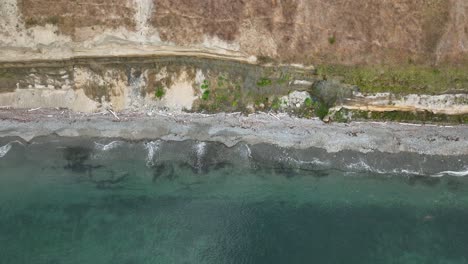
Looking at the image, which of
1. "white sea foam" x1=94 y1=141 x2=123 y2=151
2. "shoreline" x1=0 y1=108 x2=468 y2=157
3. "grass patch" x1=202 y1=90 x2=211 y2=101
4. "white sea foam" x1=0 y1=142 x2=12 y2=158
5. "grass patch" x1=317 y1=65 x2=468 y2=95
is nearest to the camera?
"white sea foam" x1=0 y1=142 x2=12 y2=158

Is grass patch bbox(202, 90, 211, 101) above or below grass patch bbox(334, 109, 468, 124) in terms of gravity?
below

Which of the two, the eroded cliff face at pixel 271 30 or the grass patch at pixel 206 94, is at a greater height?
the eroded cliff face at pixel 271 30

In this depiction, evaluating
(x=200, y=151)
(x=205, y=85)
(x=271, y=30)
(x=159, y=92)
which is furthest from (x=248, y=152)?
(x=271, y=30)

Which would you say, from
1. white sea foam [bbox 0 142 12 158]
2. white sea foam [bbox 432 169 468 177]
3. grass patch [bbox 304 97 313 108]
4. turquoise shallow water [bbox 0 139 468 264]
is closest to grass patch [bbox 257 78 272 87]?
grass patch [bbox 304 97 313 108]

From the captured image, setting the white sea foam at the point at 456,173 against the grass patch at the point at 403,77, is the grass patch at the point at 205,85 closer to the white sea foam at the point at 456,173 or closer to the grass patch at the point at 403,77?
the grass patch at the point at 403,77

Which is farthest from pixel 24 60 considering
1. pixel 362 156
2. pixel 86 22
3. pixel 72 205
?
pixel 362 156

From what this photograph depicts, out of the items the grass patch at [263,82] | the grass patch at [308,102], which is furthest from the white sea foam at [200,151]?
the grass patch at [308,102]

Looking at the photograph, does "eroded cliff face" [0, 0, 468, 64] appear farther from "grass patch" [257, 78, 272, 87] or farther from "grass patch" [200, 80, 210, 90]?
"grass patch" [200, 80, 210, 90]
